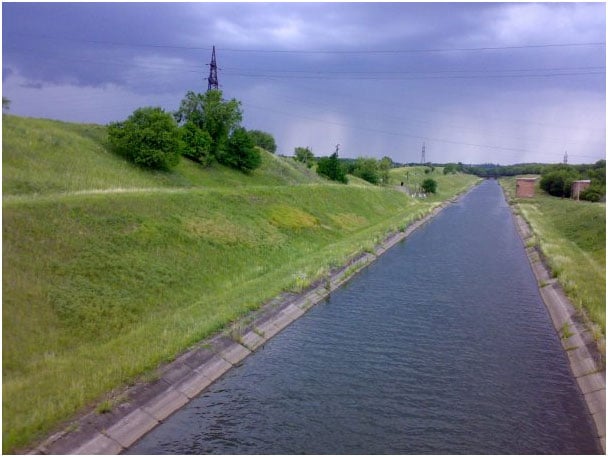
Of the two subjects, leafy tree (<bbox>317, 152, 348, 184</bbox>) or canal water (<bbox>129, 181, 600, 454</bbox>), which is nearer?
canal water (<bbox>129, 181, 600, 454</bbox>)

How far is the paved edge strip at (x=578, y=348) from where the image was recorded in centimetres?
1629

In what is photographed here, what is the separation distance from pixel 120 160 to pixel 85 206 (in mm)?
23315

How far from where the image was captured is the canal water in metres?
14.5

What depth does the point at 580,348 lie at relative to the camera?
20938 millimetres

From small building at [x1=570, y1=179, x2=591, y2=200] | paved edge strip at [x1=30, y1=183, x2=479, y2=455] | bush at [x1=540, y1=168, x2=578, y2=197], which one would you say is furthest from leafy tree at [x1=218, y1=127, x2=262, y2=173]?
paved edge strip at [x1=30, y1=183, x2=479, y2=455]

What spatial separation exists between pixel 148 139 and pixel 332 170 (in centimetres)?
5195

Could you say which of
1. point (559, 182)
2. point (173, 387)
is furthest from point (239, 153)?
point (173, 387)

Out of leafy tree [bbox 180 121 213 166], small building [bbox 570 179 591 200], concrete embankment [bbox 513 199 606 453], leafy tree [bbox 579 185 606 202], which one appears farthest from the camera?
leafy tree [bbox 180 121 213 166]

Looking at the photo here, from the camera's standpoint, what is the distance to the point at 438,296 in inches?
1180

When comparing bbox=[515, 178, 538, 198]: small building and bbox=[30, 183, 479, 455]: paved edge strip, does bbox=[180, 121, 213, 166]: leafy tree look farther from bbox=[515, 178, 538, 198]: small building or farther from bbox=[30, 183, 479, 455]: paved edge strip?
bbox=[515, 178, 538, 198]: small building

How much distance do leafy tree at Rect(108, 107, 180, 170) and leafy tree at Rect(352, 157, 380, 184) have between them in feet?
241

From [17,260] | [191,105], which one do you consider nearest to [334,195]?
[191,105]

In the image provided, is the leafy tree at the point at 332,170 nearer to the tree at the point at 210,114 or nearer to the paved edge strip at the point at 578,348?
the tree at the point at 210,114

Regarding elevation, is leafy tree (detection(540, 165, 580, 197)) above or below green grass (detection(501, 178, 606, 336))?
above
